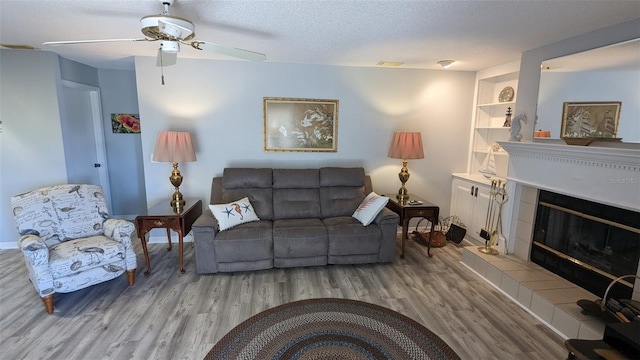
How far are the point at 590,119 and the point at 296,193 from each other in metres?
2.84

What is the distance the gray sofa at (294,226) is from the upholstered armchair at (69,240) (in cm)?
71

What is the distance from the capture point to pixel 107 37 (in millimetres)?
2770

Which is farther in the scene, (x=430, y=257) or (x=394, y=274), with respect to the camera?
(x=430, y=257)

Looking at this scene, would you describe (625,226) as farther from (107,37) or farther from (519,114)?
(107,37)

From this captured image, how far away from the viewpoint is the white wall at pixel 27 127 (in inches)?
A: 132

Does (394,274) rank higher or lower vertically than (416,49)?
lower

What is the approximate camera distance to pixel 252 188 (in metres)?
3.62

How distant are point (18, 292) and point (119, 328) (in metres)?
1.31

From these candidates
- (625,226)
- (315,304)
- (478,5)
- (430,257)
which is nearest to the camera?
(478,5)

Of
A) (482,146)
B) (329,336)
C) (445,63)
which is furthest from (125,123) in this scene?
(482,146)

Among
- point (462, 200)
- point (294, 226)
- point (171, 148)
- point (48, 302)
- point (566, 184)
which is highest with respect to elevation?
point (171, 148)

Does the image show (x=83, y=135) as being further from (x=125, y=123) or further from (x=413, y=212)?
(x=413, y=212)

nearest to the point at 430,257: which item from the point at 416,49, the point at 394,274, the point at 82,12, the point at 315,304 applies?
the point at 394,274

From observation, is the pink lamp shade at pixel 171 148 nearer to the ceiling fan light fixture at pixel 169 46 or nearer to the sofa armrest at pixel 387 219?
the ceiling fan light fixture at pixel 169 46
